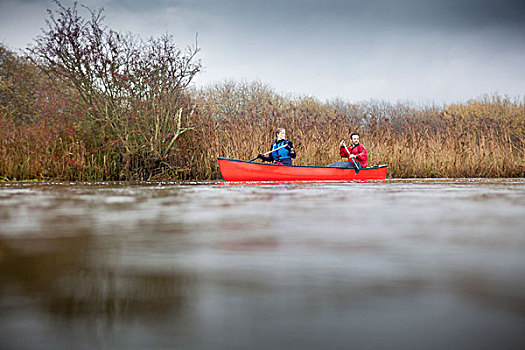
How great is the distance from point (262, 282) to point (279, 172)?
1032cm

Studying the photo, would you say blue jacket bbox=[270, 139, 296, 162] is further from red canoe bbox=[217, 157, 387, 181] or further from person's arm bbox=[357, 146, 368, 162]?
person's arm bbox=[357, 146, 368, 162]

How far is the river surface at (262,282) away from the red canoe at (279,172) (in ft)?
23.0

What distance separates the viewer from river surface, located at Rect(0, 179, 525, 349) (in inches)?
82.4

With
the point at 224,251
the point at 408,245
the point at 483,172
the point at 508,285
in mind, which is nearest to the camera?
the point at 508,285

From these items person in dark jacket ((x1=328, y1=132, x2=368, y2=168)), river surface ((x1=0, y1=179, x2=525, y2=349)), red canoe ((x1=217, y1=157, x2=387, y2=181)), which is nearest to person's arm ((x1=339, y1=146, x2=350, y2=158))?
person in dark jacket ((x1=328, y1=132, x2=368, y2=168))

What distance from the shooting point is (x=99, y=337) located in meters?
2.07

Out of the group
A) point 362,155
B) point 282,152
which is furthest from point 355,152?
point 282,152

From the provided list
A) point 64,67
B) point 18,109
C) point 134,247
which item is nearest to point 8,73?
point 18,109

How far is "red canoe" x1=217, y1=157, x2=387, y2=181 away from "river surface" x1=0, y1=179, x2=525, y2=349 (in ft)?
23.0

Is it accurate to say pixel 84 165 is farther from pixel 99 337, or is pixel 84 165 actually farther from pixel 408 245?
pixel 99 337

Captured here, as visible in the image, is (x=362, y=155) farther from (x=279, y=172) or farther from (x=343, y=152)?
(x=279, y=172)

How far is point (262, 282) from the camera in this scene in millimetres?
2928

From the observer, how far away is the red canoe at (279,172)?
1295cm

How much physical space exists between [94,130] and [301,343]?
13236 mm
